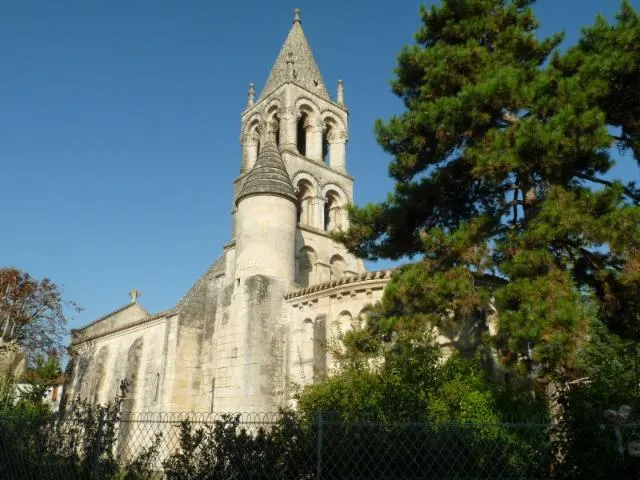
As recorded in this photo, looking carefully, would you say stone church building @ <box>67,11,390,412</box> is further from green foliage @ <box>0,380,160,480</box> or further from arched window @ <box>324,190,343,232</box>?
green foliage @ <box>0,380,160,480</box>

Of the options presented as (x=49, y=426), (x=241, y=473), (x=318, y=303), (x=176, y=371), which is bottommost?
(x=241, y=473)

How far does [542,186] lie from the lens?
9.74 metres

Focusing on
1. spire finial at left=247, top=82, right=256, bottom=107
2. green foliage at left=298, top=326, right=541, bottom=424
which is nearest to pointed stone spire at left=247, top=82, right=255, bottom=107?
spire finial at left=247, top=82, right=256, bottom=107

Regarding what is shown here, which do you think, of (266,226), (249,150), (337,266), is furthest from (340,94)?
(266,226)

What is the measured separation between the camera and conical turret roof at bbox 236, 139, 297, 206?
18.4m

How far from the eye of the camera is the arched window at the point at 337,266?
75.9 ft

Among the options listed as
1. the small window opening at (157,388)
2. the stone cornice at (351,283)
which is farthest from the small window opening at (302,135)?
the small window opening at (157,388)

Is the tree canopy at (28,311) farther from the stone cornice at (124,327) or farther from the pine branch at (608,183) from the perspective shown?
the pine branch at (608,183)

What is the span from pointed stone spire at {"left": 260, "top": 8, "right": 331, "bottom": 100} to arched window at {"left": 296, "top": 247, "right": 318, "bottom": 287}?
8.78m

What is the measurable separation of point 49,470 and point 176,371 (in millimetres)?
12276

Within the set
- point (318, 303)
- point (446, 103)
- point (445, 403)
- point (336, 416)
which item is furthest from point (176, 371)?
point (446, 103)

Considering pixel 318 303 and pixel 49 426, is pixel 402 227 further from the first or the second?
pixel 49 426

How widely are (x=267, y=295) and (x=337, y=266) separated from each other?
7.09m

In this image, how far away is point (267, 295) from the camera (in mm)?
16750
